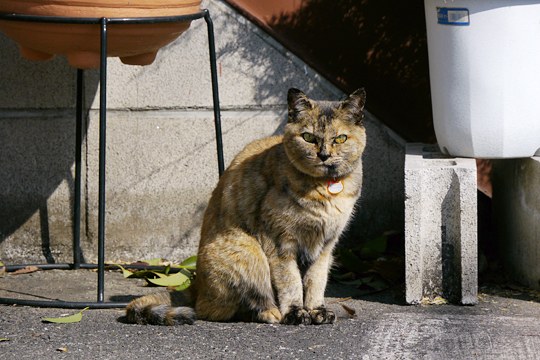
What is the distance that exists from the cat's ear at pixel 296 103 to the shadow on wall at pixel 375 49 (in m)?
1.08

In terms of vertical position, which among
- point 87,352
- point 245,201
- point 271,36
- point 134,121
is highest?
point 271,36

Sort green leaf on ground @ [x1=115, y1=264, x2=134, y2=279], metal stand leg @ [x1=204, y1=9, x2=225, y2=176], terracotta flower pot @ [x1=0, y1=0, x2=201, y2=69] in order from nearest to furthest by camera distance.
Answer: terracotta flower pot @ [x1=0, y1=0, x2=201, y2=69] → metal stand leg @ [x1=204, y1=9, x2=225, y2=176] → green leaf on ground @ [x1=115, y1=264, x2=134, y2=279]

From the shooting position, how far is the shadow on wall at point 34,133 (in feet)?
17.7

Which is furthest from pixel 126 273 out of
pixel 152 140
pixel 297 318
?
pixel 297 318

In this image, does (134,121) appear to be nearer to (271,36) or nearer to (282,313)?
(271,36)

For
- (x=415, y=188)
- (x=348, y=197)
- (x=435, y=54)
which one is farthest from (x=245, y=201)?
(x=435, y=54)

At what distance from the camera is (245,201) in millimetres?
4422

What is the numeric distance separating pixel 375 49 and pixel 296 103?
1.22 meters

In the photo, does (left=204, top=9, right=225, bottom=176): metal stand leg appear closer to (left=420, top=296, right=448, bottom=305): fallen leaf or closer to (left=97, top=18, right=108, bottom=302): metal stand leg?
(left=97, top=18, right=108, bottom=302): metal stand leg

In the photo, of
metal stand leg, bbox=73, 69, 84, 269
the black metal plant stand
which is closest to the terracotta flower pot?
the black metal plant stand

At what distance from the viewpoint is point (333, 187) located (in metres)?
4.34

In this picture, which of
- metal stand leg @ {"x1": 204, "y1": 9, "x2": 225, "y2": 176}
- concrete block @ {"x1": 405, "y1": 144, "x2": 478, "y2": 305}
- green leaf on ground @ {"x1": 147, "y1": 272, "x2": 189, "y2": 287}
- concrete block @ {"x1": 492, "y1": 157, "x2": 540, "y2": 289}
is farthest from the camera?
green leaf on ground @ {"x1": 147, "y1": 272, "x2": 189, "y2": 287}

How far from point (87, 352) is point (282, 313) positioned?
34.8 inches

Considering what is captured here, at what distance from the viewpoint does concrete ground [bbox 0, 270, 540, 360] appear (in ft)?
12.8
